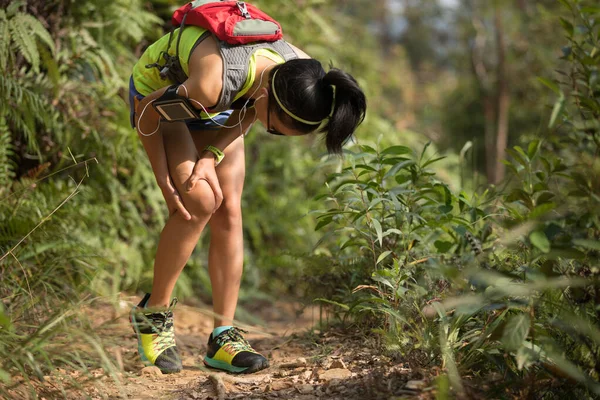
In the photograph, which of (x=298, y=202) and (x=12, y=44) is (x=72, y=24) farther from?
(x=298, y=202)

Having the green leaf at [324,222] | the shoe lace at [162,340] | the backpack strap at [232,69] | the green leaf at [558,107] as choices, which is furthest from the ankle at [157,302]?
the green leaf at [558,107]

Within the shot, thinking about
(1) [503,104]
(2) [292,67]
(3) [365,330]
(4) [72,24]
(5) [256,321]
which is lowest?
(1) [503,104]

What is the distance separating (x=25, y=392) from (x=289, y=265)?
10.3ft

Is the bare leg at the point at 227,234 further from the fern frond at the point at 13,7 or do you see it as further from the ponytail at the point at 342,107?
the fern frond at the point at 13,7

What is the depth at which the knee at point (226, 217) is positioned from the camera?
2.88 meters

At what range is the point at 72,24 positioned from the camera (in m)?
4.25

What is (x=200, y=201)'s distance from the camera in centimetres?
263

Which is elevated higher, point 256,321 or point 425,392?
point 425,392

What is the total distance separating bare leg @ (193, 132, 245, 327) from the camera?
9.42ft

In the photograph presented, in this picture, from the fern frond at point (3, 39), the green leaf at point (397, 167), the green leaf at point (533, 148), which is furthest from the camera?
the fern frond at point (3, 39)

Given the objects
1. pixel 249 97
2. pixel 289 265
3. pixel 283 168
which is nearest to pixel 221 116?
pixel 249 97

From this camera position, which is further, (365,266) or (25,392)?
(365,266)

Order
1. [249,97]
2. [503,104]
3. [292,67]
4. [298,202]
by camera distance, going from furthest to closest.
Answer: [503,104] → [298,202] → [249,97] → [292,67]

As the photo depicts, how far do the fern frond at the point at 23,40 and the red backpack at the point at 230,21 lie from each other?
3.85 ft
